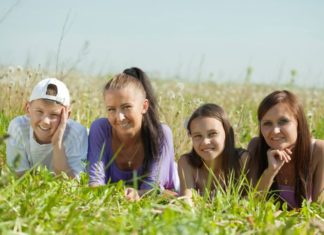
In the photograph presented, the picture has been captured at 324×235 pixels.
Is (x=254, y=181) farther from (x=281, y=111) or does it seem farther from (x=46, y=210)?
(x=46, y=210)

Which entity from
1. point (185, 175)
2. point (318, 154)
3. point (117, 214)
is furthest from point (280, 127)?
point (117, 214)

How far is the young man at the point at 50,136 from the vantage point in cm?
420

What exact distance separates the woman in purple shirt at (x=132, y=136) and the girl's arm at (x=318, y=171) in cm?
107

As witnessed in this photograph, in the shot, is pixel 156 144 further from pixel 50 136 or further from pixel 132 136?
pixel 50 136

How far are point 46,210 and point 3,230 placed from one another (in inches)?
17.4

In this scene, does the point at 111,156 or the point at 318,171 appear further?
the point at 111,156

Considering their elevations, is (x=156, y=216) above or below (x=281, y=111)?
below

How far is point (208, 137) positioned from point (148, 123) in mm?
510

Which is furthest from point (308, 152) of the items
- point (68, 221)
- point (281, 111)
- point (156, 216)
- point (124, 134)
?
point (68, 221)

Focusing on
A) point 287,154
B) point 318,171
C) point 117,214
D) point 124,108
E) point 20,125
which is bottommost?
point 117,214

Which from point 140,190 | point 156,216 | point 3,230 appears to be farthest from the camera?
point 140,190

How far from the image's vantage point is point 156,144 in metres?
4.41

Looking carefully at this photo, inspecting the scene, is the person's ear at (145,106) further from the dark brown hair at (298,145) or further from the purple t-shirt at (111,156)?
the dark brown hair at (298,145)

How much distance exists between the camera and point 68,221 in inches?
97.7
